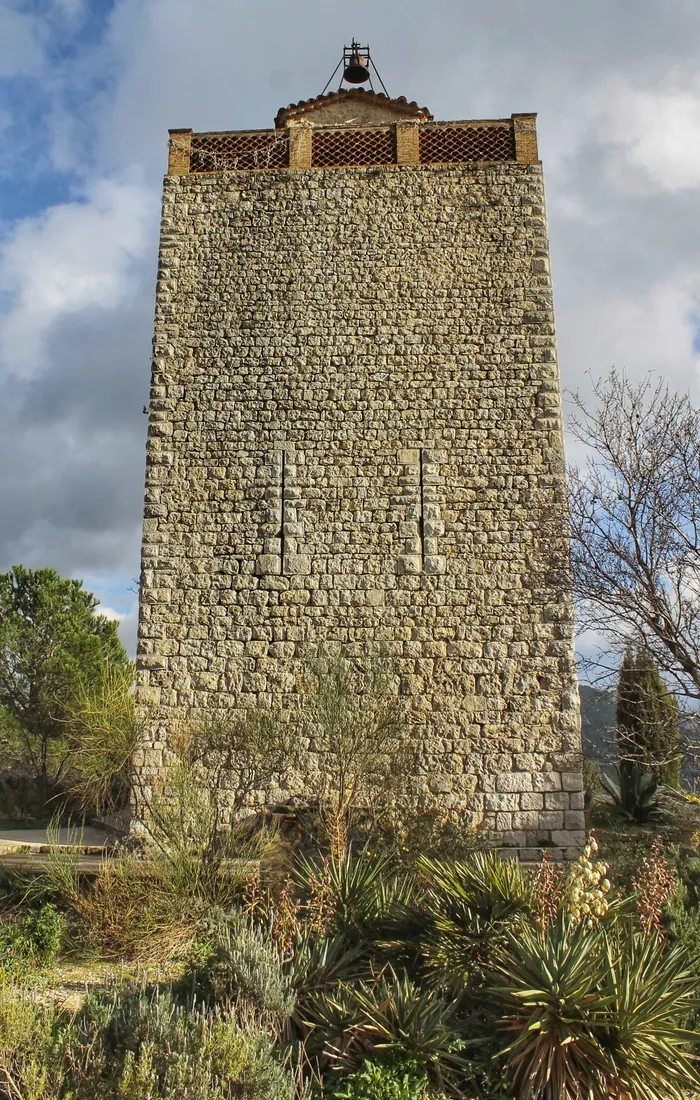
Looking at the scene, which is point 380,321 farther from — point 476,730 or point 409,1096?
point 409,1096

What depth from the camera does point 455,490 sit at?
29.6ft

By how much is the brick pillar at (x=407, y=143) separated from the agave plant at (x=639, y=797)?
28.5 feet

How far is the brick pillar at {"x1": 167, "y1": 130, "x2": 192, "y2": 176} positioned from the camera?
10.2 meters

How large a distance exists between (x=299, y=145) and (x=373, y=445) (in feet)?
13.9

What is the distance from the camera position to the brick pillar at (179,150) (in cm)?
1020

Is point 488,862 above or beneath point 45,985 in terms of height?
above

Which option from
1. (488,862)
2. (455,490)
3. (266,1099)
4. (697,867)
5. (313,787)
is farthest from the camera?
(455,490)

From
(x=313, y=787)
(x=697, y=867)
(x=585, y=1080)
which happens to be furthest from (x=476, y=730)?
(x=585, y=1080)

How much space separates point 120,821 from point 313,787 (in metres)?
2.56

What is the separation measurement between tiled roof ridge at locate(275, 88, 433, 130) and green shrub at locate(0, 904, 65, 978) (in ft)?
31.4

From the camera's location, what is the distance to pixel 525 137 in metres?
9.97

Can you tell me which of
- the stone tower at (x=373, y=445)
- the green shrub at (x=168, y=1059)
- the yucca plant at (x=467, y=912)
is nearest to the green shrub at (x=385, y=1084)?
the green shrub at (x=168, y=1059)

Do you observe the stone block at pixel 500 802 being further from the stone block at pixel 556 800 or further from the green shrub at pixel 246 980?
the green shrub at pixel 246 980

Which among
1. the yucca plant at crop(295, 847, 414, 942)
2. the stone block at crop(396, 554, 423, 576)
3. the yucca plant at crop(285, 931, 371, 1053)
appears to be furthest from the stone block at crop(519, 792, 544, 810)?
the yucca plant at crop(285, 931, 371, 1053)
